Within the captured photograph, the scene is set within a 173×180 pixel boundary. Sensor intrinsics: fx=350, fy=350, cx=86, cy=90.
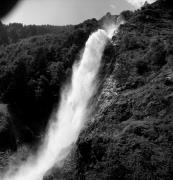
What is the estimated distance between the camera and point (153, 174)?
71.6 feet

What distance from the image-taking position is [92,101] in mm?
38250

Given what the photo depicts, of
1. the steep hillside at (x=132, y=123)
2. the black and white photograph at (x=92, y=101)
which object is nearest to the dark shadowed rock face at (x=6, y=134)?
the black and white photograph at (x=92, y=101)

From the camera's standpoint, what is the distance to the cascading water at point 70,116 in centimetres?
3572

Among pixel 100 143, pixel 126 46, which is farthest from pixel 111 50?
pixel 100 143

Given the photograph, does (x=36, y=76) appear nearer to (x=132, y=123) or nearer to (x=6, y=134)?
(x=6, y=134)

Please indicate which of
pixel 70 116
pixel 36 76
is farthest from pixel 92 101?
pixel 36 76

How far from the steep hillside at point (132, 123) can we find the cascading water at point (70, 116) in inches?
133

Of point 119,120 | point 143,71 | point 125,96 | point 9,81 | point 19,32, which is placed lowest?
point 119,120

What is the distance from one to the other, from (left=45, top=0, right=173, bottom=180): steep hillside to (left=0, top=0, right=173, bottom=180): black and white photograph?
0.07 metres

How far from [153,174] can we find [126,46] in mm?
23589

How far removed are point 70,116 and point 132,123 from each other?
1748 centimetres

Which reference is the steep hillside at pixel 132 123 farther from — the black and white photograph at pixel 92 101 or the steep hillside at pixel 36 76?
the steep hillside at pixel 36 76

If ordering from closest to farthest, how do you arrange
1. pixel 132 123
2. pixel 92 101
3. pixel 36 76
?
pixel 132 123 < pixel 92 101 < pixel 36 76

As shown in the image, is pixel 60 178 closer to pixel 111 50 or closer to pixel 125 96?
pixel 125 96
